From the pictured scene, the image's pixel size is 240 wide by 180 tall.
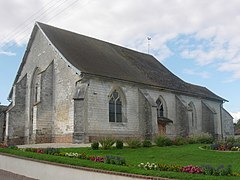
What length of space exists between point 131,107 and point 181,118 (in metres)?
7.35

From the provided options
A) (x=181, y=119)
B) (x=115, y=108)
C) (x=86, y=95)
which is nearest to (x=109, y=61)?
(x=115, y=108)

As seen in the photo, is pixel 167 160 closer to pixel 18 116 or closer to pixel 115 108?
pixel 115 108

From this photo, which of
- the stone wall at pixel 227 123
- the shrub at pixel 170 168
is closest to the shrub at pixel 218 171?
the shrub at pixel 170 168

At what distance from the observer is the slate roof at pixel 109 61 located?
25.7 meters

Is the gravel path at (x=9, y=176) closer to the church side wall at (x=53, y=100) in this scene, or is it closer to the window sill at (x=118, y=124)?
the church side wall at (x=53, y=100)

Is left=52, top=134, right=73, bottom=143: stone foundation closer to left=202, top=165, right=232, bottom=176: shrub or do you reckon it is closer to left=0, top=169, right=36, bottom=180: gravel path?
left=0, top=169, right=36, bottom=180: gravel path

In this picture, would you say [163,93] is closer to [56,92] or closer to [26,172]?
[56,92]

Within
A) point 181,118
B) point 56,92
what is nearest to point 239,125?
point 181,118

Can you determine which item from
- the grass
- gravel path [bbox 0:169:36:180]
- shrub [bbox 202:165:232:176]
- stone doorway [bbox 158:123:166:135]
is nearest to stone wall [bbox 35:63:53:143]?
the grass

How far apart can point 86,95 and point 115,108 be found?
3836 mm

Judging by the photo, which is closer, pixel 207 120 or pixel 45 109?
pixel 45 109

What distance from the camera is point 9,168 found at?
1552cm

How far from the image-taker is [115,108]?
2669cm

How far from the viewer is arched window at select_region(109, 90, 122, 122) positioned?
26297mm
